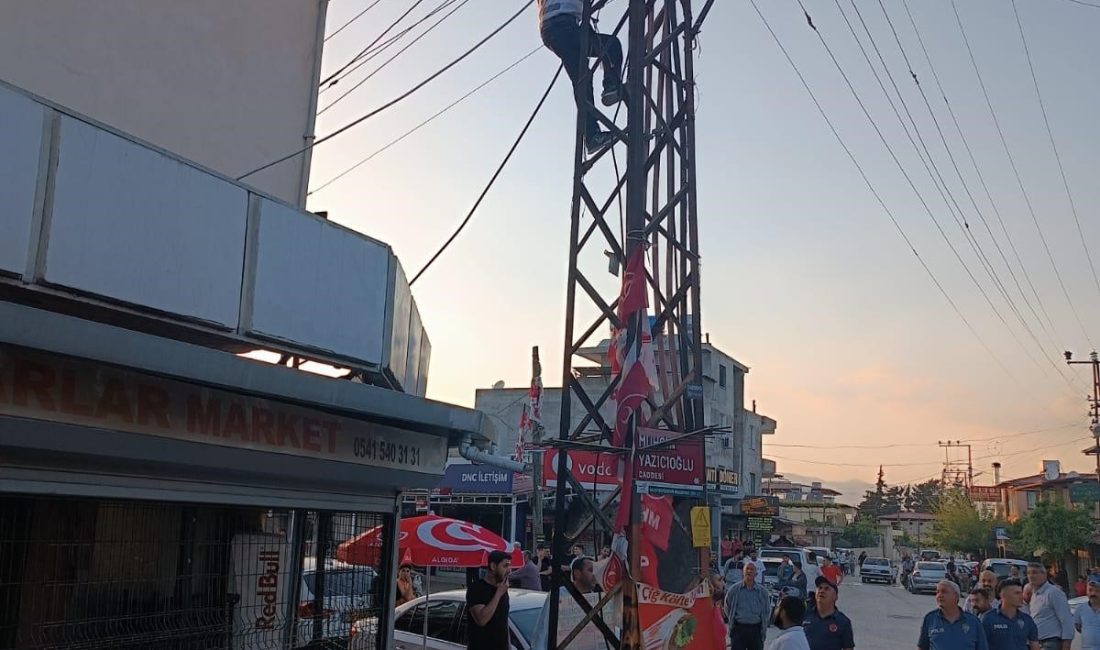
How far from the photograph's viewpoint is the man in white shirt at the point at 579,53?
9969mm

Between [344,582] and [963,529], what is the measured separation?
224ft

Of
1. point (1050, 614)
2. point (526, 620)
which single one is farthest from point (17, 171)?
point (1050, 614)

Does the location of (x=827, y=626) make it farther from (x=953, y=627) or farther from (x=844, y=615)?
(x=953, y=627)

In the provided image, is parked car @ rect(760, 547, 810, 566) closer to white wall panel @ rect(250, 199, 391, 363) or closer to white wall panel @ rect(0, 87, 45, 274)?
white wall panel @ rect(250, 199, 391, 363)

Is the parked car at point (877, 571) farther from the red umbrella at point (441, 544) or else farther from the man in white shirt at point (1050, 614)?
the red umbrella at point (441, 544)

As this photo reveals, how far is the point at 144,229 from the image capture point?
5.34 m

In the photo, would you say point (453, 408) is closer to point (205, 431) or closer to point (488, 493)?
point (205, 431)

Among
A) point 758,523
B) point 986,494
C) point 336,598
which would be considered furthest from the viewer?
point 986,494

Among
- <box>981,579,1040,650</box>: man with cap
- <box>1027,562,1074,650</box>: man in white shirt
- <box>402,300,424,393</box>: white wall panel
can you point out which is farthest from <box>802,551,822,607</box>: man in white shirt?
<box>402,300,424,393</box>: white wall panel

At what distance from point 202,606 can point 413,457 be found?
1.83m

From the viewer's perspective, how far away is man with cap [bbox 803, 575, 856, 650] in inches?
Answer: 305

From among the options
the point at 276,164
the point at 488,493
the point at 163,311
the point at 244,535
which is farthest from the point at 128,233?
the point at 488,493

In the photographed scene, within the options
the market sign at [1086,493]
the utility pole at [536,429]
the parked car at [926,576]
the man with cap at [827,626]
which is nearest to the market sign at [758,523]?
the parked car at [926,576]

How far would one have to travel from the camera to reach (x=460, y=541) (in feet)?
32.6
